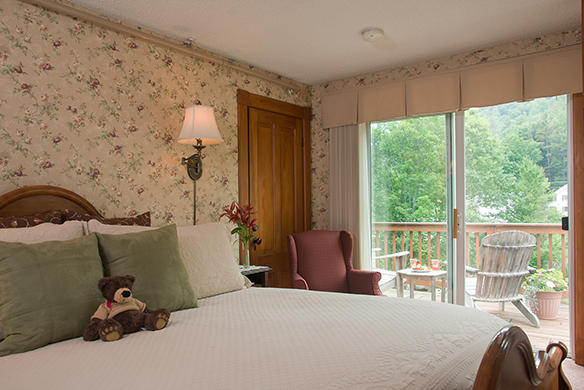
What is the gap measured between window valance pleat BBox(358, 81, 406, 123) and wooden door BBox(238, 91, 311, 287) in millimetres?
684

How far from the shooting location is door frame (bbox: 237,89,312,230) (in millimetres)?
3613

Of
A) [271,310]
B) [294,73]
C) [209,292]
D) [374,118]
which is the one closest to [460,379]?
[271,310]

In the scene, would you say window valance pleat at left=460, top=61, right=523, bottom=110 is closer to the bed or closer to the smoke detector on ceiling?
the smoke detector on ceiling

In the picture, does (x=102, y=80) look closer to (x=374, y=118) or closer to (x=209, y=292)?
(x=209, y=292)

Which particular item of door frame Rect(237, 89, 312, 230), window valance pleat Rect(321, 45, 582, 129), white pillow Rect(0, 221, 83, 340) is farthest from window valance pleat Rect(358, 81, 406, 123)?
white pillow Rect(0, 221, 83, 340)

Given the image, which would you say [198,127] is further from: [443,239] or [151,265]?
[443,239]

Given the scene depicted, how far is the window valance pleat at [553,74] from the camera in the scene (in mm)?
2949

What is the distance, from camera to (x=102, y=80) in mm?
2576

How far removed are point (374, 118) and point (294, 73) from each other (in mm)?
918

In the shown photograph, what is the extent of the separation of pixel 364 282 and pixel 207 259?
167 cm

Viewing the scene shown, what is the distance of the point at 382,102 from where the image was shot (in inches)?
153

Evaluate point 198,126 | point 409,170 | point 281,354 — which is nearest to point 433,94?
point 409,170

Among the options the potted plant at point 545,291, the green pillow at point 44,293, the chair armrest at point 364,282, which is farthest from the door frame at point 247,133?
the potted plant at point 545,291

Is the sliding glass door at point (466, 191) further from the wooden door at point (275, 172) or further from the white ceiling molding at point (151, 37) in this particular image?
the white ceiling molding at point (151, 37)
